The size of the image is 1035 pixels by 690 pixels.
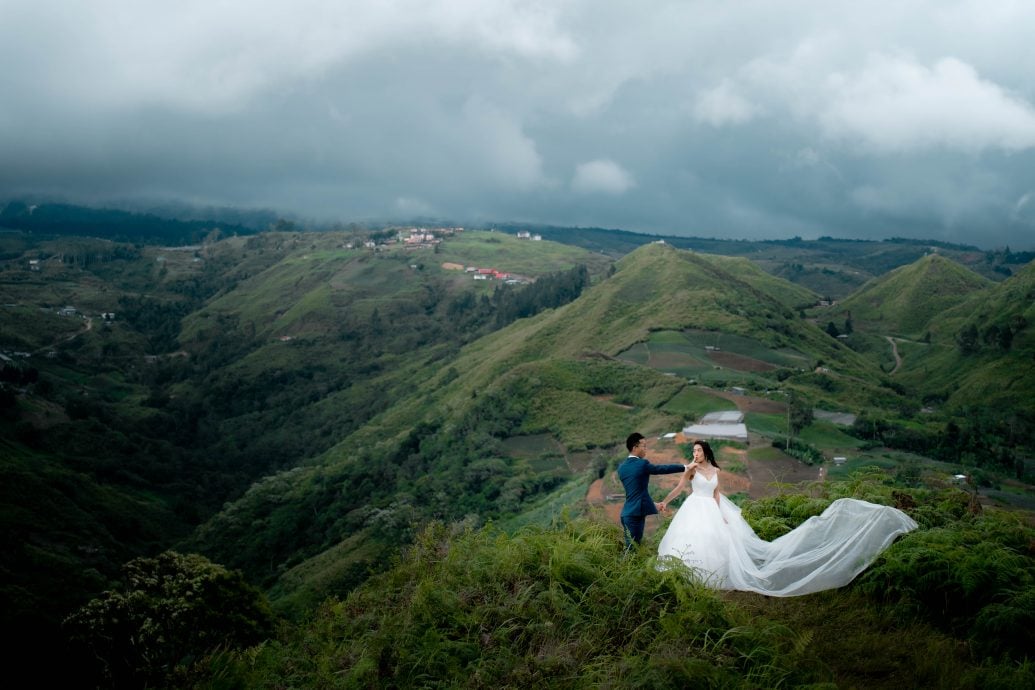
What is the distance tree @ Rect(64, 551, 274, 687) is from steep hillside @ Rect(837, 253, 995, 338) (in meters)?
122

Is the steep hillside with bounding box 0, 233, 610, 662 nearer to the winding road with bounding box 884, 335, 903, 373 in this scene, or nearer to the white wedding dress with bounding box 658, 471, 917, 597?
the white wedding dress with bounding box 658, 471, 917, 597

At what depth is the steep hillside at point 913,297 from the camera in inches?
5012

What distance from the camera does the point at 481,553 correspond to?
938 cm

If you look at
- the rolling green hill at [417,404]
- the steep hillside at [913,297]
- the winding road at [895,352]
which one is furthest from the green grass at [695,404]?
the steep hillside at [913,297]

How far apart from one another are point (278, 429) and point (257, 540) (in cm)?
5741

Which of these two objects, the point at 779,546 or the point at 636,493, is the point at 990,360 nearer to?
the point at 779,546

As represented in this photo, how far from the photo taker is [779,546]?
30.3 ft

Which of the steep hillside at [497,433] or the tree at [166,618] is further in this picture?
the steep hillside at [497,433]

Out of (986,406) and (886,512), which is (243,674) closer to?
(886,512)

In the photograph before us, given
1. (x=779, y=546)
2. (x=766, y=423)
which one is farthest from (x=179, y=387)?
(x=779, y=546)

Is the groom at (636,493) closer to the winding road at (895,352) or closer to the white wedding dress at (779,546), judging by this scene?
the white wedding dress at (779,546)

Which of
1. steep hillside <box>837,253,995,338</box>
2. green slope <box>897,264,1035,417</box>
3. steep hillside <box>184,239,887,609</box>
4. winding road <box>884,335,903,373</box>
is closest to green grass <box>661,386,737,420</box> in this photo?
steep hillside <box>184,239,887,609</box>

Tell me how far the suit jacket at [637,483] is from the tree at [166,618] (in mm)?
12243

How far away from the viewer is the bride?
28.8 feet
